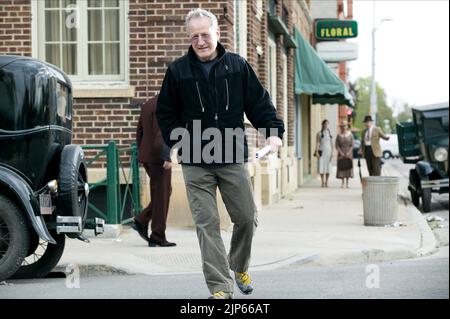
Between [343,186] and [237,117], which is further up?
[237,117]

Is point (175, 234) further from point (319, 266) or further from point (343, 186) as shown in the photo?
point (343, 186)

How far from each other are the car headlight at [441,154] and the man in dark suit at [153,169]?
9.26 metres

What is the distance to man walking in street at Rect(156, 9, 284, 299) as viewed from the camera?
6.40 meters

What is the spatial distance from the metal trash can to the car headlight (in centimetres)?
490

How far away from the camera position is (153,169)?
1030 centimetres

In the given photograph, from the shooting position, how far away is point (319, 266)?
31.7 ft

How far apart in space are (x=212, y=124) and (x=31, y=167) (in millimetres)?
2068

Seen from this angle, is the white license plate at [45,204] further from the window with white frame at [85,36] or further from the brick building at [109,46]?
the window with white frame at [85,36]

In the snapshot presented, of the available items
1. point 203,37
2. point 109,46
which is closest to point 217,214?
point 203,37

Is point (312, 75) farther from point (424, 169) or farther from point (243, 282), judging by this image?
point (243, 282)

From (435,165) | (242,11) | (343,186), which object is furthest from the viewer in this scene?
(343,186)

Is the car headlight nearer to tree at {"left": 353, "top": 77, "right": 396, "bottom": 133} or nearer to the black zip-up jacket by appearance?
the black zip-up jacket
